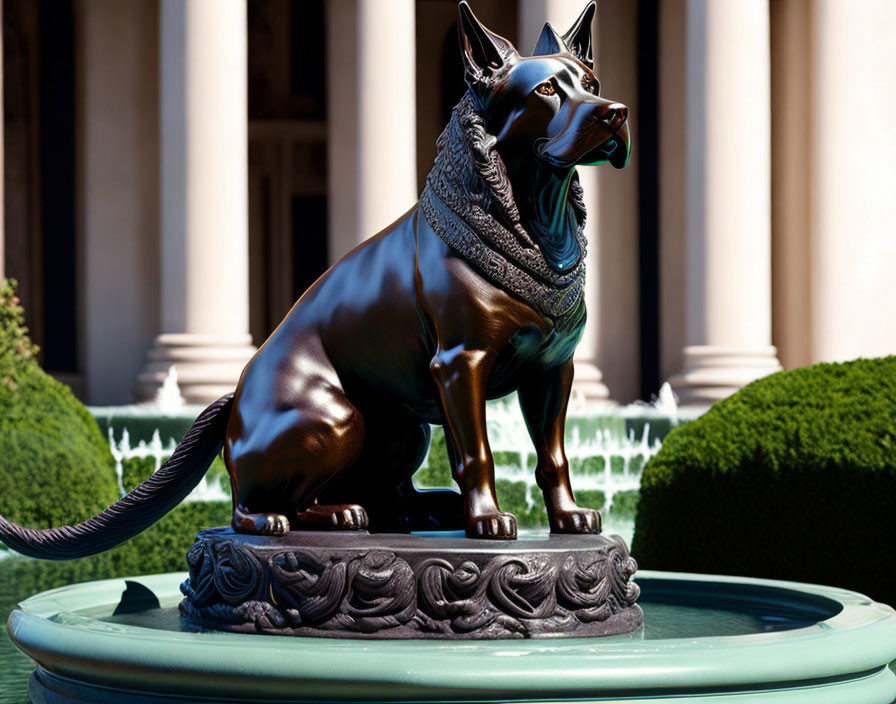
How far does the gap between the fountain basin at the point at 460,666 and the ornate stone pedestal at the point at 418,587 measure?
149 millimetres

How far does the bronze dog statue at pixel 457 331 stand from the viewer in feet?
19.2

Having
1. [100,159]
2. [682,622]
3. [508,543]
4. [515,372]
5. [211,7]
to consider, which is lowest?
[682,622]

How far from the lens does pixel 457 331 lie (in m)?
5.85

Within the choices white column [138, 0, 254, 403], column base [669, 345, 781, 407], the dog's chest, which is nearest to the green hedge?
white column [138, 0, 254, 403]

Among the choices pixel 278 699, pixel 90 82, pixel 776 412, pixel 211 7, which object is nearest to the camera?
pixel 278 699

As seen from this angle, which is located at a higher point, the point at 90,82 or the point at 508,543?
the point at 90,82

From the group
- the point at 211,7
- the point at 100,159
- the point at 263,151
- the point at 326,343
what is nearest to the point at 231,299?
the point at 211,7

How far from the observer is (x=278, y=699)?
203 inches

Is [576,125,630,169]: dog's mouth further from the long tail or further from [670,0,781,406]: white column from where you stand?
[670,0,781,406]: white column

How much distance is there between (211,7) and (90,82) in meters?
7.01

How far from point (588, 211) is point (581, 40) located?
67.8ft

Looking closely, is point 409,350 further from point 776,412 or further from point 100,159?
point 100,159

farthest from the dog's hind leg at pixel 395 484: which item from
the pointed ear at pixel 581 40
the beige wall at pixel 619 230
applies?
the beige wall at pixel 619 230

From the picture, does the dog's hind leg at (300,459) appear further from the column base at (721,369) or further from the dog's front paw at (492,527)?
the column base at (721,369)
